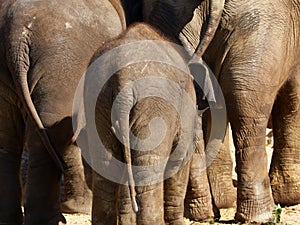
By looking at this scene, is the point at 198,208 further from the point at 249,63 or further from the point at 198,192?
the point at 249,63

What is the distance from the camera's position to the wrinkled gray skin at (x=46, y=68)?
6.99 metres

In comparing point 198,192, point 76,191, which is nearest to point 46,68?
point 76,191

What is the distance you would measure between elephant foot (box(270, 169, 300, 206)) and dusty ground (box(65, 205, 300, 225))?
8 centimetres

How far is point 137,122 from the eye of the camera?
20.7 ft

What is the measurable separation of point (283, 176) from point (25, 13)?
2.25 m

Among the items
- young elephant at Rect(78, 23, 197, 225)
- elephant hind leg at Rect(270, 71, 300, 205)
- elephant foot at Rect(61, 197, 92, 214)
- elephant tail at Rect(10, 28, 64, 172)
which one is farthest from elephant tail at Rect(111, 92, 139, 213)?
elephant hind leg at Rect(270, 71, 300, 205)

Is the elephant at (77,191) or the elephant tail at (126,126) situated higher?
the elephant tail at (126,126)

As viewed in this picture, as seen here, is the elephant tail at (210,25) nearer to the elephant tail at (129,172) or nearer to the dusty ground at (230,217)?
the elephant tail at (129,172)

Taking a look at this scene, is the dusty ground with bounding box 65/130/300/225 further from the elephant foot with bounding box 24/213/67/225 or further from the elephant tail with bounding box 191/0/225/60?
the elephant tail with bounding box 191/0/225/60

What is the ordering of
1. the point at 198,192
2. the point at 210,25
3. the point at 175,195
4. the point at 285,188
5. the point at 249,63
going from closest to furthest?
the point at 175,195, the point at 210,25, the point at 249,63, the point at 198,192, the point at 285,188

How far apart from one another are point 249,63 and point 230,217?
3.38ft

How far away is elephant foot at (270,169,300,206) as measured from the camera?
844 centimetres

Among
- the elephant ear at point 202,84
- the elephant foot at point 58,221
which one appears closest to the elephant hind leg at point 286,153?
the elephant ear at point 202,84

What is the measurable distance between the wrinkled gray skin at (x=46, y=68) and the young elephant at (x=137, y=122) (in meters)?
0.46
